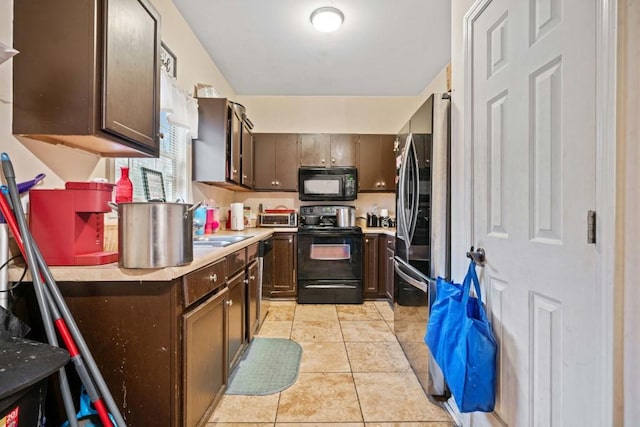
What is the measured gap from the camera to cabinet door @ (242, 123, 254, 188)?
11.3 feet

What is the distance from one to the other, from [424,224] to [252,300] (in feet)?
4.89

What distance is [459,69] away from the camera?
160 cm

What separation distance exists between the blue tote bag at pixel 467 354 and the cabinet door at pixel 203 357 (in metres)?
1.08

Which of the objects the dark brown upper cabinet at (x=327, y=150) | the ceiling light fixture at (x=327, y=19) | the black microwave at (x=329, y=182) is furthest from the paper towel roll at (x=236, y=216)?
the ceiling light fixture at (x=327, y=19)

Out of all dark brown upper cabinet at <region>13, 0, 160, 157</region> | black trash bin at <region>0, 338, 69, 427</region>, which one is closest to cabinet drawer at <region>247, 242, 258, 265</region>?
dark brown upper cabinet at <region>13, 0, 160, 157</region>

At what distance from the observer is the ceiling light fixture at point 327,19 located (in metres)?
2.39

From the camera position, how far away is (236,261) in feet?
6.39

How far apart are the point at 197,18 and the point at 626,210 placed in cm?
305

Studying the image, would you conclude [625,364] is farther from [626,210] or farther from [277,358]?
[277,358]

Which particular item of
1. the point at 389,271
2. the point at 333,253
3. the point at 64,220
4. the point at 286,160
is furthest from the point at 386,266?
the point at 64,220

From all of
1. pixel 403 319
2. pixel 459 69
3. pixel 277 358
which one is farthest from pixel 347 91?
pixel 277 358

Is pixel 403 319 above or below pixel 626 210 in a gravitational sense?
below

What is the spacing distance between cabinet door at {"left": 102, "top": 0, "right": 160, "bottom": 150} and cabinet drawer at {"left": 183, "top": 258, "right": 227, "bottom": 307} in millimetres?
694

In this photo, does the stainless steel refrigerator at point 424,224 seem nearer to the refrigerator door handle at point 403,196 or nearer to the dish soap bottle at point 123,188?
the refrigerator door handle at point 403,196
